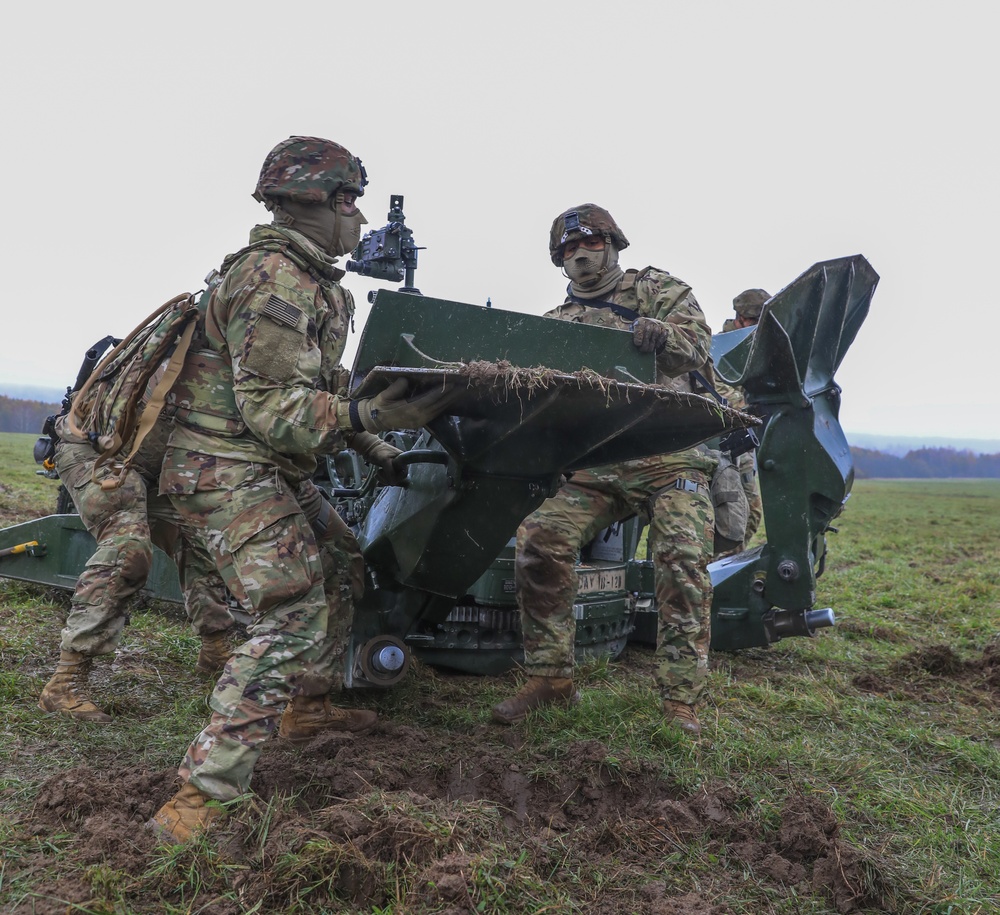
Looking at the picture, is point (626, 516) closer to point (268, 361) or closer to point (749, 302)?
point (268, 361)

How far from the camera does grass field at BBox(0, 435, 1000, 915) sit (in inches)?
105

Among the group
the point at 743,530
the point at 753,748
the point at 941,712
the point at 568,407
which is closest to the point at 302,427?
the point at 568,407

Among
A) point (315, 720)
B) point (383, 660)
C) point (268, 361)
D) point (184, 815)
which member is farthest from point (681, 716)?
point (268, 361)

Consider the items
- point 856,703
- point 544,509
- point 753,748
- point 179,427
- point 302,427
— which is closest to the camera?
point 302,427

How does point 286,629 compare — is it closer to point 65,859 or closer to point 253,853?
point 253,853

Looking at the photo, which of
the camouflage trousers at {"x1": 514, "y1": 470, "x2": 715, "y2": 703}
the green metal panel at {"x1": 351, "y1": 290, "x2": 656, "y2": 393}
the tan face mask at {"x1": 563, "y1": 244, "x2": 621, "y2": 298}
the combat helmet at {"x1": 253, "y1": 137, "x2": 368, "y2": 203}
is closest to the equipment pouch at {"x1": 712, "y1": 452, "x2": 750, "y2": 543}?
the camouflage trousers at {"x1": 514, "y1": 470, "x2": 715, "y2": 703}

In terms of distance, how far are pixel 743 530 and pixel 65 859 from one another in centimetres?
535

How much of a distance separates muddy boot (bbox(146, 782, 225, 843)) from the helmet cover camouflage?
259 inches

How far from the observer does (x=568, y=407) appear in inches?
128

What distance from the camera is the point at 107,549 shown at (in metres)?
4.68

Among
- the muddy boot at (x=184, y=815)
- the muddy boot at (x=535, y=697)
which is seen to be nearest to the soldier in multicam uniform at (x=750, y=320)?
the muddy boot at (x=535, y=697)

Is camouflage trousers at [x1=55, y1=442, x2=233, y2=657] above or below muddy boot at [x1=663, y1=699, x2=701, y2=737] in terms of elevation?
above

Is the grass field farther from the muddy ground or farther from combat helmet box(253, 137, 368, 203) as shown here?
combat helmet box(253, 137, 368, 203)

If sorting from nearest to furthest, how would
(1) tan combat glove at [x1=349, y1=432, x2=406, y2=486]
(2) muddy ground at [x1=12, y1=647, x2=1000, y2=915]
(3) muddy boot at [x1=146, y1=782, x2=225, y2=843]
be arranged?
(2) muddy ground at [x1=12, y1=647, x2=1000, y2=915] → (3) muddy boot at [x1=146, y1=782, x2=225, y2=843] → (1) tan combat glove at [x1=349, y1=432, x2=406, y2=486]
